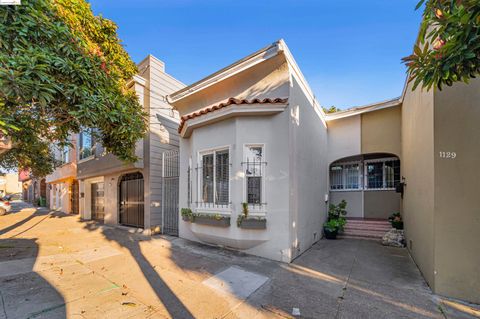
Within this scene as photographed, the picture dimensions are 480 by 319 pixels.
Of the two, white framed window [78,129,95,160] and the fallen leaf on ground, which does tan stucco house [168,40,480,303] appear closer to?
the fallen leaf on ground

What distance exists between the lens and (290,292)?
387 cm

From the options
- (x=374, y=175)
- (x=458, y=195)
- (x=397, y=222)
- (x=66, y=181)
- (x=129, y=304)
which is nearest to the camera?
(x=129, y=304)

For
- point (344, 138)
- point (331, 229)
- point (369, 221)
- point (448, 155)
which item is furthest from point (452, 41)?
point (369, 221)

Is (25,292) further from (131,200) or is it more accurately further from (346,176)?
(346,176)

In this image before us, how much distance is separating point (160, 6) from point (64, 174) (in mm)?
13257

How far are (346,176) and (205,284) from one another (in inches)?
346

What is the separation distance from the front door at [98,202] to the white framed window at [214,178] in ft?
26.4

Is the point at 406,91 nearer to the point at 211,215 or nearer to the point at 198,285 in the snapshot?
the point at 211,215

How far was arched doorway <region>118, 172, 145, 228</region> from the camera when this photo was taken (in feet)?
29.2

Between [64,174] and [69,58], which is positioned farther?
[64,174]

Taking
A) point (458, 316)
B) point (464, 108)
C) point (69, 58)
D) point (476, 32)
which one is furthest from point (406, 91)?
point (69, 58)

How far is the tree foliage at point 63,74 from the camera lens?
333cm

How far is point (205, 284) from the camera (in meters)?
4.15

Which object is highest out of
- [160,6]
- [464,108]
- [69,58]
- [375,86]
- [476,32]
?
[160,6]
